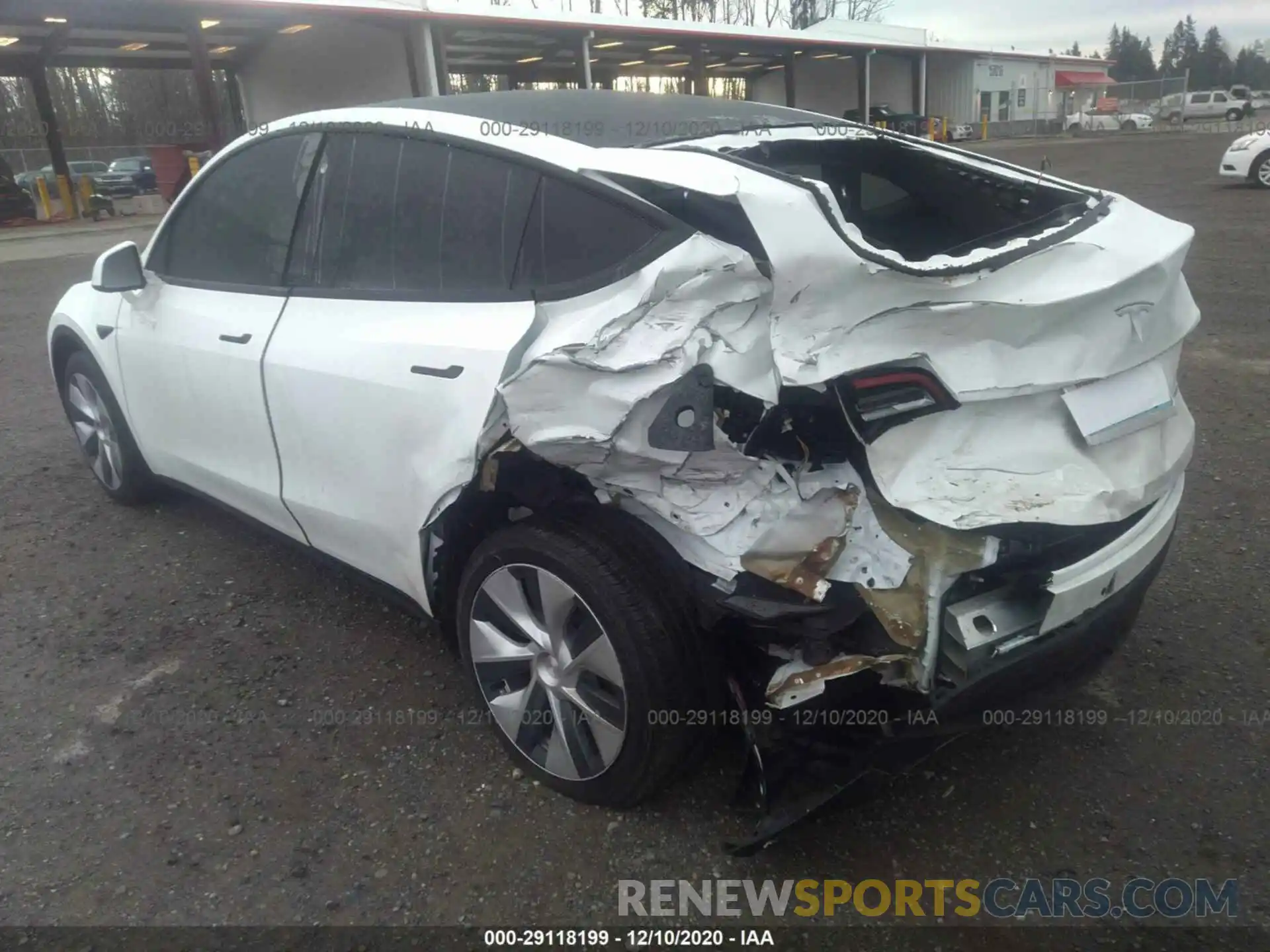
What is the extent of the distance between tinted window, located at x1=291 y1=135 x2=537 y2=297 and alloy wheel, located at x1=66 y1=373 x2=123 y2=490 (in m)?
1.81

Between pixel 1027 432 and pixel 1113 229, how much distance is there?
0.70 metres

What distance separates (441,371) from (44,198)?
25.0m

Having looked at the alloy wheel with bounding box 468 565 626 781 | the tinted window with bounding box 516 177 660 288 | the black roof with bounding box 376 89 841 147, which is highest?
the black roof with bounding box 376 89 841 147

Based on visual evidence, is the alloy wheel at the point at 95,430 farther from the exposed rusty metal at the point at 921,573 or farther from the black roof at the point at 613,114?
the exposed rusty metal at the point at 921,573

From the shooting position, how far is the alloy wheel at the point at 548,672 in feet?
7.35

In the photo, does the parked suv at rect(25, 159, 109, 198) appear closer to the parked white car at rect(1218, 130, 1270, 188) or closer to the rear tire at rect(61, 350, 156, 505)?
the rear tire at rect(61, 350, 156, 505)

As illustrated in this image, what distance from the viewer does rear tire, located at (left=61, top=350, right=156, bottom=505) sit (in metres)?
4.13

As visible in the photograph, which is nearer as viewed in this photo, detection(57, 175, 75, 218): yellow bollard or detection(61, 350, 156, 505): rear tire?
detection(61, 350, 156, 505): rear tire

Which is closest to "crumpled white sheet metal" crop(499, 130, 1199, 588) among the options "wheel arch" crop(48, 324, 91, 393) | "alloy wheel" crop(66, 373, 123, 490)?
"alloy wheel" crop(66, 373, 123, 490)

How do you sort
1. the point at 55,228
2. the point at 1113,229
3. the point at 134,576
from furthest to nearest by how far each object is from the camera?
the point at 55,228, the point at 134,576, the point at 1113,229

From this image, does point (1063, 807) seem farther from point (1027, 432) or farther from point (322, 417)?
point (322, 417)

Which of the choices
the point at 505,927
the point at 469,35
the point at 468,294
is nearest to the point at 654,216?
the point at 468,294

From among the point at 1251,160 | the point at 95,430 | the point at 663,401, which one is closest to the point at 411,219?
the point at 663,401

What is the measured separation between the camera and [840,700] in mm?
1979
